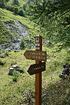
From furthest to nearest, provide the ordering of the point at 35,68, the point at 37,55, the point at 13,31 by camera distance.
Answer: the point at 13,31 → the point at 37,55 → the point at 35,68

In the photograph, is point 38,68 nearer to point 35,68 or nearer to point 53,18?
point 35,68

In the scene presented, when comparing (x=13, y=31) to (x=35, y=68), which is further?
(x=13, y=31)

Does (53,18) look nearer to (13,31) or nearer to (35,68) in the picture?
(35,68)

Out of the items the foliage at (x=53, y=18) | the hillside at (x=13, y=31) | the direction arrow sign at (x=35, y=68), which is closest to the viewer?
the direction arrow sign at (x=35, y=68)

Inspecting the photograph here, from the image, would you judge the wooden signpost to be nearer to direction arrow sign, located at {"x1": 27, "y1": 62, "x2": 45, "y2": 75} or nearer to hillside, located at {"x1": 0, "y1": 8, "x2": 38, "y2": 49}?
direction arrow sign, located at {"x1": 27, "y1": 62, "x2": 45, "y2": 75}

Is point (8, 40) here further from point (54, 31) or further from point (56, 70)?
point (54, 31)

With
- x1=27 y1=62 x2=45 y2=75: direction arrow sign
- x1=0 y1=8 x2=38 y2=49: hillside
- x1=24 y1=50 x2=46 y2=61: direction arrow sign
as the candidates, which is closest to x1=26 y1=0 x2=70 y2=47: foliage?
x1=24 y1=50 x2=46 y2=61: direction arrow sign

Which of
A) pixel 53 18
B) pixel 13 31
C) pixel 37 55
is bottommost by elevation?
pixel 13 31

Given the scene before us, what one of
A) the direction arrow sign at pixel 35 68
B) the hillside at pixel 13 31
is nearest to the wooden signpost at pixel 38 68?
the direction arrow sign at pixel 35 68

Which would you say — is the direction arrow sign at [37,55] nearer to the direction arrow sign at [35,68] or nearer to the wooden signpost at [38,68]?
the wooden signpost at [38,68]

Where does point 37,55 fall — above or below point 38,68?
above

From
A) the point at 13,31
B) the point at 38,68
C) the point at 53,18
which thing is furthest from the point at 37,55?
the point at 13,31

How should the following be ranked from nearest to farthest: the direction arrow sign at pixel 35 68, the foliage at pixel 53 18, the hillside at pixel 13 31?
the direction arrow sign at pixel 35 68 → the foliage at pixel 53 18 → the hillside at pixel 13 31

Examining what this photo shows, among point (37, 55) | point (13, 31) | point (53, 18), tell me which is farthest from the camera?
point (13, 31)
